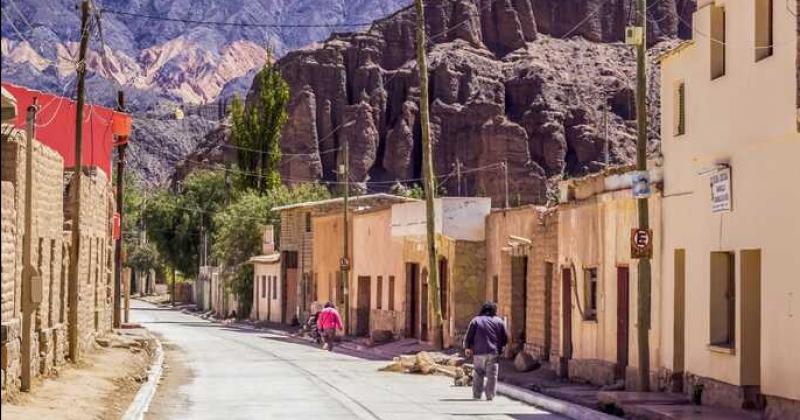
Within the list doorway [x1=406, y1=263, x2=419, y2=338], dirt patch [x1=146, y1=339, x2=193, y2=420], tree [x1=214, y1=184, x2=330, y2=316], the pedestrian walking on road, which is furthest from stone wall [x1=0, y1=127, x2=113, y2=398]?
tree [x1=214, y1=184, x2=330, y2=316]

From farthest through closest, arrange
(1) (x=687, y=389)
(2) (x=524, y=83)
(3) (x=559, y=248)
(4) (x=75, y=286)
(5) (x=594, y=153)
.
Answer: (2) (x=524, y=83), (5) (x=594, y=153), (3) (x=559, y=248), (4) (x=75, y=286), (1) (x=687, y=389)

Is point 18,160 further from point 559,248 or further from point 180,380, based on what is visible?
point 559,248

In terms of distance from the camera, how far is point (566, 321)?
119ft

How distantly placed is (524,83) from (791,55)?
138 meters

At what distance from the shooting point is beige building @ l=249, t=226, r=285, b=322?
8675 cm

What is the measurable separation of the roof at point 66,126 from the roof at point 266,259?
96.6 ft

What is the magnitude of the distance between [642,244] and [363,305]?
39.5m

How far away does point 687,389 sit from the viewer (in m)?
26.7

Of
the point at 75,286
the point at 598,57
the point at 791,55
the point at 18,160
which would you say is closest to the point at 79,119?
the point at 75,286

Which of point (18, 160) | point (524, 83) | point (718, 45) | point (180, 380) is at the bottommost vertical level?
point (180, 380)

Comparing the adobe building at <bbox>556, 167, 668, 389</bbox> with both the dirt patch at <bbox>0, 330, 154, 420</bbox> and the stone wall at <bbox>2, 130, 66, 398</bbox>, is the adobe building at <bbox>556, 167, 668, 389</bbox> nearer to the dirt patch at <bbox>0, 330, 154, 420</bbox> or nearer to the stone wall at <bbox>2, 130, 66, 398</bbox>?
the dirt patch at <bbox>0, 330, 154, 420</bbox>

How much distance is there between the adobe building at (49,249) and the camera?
2358 centimetres

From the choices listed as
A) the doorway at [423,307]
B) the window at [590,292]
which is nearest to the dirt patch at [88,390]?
the window at [590,292]

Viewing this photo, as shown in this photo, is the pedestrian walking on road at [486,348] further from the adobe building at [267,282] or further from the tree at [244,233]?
the tree at [244,233]
